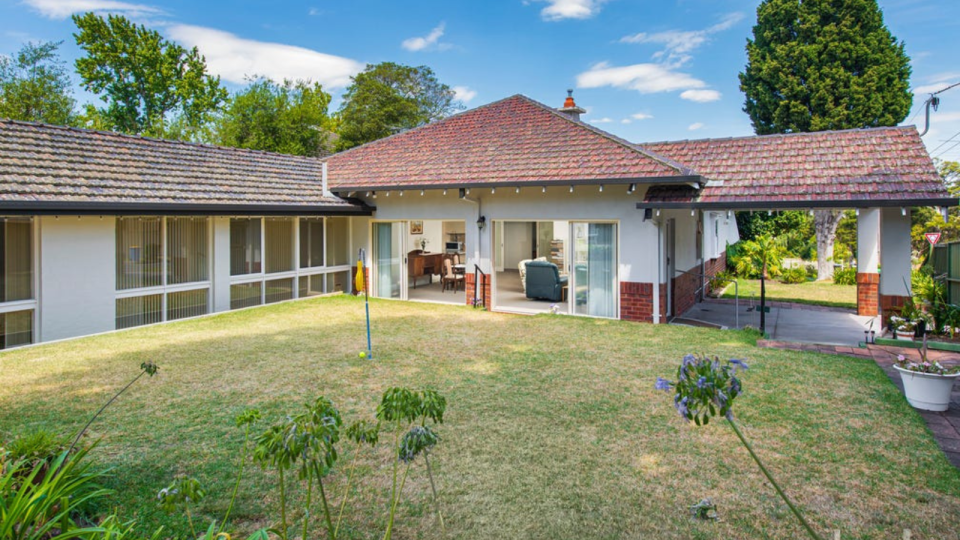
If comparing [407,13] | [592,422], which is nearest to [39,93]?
[407,13]

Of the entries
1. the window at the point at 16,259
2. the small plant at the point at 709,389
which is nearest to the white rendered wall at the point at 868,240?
the small plant at the point at 709,389

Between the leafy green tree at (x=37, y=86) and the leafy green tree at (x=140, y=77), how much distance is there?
2.73 metres

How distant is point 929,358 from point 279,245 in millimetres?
12892

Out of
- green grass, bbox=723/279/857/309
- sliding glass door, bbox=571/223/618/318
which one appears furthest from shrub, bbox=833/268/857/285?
sliding glass door, bbox=571/223/618/318

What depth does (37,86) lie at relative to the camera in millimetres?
38406

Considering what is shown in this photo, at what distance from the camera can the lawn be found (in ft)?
12.9

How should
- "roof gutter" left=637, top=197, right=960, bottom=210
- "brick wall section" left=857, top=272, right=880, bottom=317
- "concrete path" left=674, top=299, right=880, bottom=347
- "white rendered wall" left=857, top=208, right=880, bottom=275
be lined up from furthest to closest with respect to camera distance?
1. "brick wall section" left=857, top=272, right=880, bottom=317
2. "white rendered wall" left=857, top=208, right=880, bottom=275
3. "concrete path" left=674, top=299, right=880, bottom=347
4. "roof gutter" left=637, top=197, right=960, bottom=210

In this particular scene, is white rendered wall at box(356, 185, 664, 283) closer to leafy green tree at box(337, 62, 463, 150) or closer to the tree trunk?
the tree trunk

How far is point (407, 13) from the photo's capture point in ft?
85.5

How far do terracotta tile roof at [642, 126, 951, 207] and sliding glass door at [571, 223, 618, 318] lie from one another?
1293mm

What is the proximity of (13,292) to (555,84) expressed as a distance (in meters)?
35.8

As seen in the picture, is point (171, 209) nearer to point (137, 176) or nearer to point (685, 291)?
point (137, 176)

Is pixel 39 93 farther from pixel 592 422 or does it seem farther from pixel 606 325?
pixel 592 422

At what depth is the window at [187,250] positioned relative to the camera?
37.1 ft
